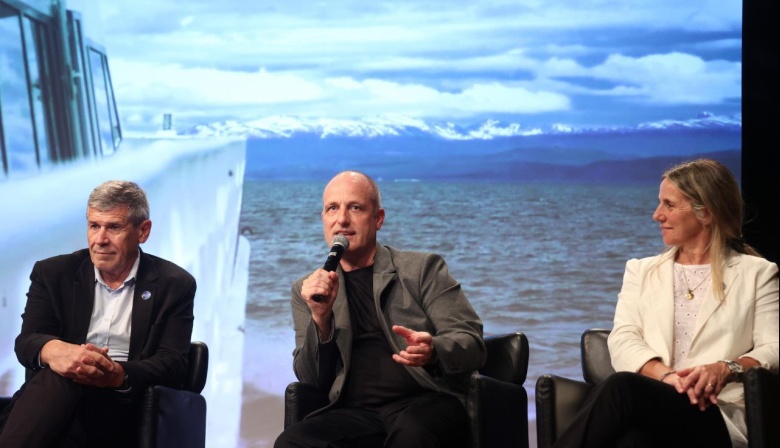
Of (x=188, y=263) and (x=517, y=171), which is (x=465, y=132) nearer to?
(x=517, y=171)

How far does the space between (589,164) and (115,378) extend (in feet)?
9.22

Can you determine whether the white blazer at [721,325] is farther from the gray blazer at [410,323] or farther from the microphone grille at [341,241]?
the microphone grille at [341,241]

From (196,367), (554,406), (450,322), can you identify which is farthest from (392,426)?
(196,367)

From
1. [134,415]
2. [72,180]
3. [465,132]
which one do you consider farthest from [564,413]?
[72,180]

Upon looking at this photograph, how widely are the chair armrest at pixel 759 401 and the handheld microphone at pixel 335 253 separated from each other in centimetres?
112

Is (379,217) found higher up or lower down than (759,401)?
higher up

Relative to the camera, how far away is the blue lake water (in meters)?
4.52

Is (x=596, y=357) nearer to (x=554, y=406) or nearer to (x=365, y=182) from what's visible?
(x=554, y=406)

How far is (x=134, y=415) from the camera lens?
113 inches

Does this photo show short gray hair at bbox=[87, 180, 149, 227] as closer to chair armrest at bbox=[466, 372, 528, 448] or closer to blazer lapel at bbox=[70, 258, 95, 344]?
blazer lapel at bbox=[70, 258, 95, 344]

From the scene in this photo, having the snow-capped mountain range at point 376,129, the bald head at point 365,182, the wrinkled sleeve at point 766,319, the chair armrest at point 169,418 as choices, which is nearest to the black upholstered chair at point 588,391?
the wrinkled sleeve at point 766,319

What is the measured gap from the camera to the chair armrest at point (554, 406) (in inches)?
112

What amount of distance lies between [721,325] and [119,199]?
1.87 meters

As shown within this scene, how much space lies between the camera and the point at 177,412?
9.56 ft
